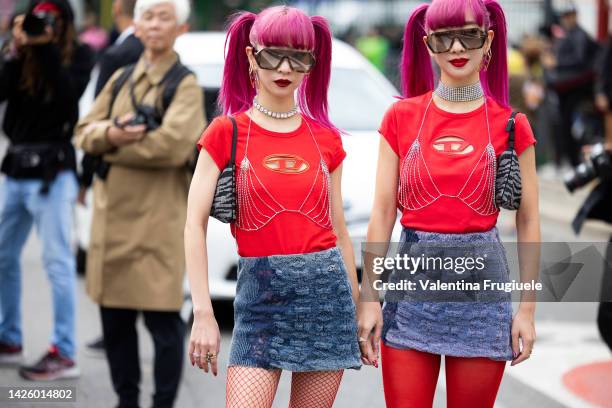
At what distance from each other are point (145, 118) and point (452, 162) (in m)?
2.14

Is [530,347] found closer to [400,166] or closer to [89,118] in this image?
[400,166]

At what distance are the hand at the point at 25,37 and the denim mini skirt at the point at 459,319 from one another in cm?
331

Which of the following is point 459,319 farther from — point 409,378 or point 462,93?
point 462,93

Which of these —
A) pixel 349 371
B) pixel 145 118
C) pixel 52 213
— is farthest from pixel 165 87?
pixel 349 371

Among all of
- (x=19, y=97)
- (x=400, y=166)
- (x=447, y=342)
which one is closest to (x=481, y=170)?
(x=400, y=166)

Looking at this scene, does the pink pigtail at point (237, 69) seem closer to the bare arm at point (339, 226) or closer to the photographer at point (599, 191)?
the bare arm at point (339, 226)

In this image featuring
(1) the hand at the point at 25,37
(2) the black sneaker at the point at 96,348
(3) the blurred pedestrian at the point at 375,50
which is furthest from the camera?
(3) the blurred pedestrian at the point at 375,50

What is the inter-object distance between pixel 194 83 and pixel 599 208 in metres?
2.03

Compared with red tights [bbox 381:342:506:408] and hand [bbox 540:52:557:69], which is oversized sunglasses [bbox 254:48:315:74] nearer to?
red tights [bbox 381:342:506:408]

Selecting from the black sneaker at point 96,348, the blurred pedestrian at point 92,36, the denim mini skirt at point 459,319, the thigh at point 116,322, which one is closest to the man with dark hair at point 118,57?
the thigh at point 116,322

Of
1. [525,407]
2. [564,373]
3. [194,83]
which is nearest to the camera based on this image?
[194,83]

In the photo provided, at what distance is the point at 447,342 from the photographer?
3.70 metres

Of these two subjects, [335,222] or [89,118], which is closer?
[335,222]

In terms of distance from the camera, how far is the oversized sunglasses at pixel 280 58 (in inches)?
146
